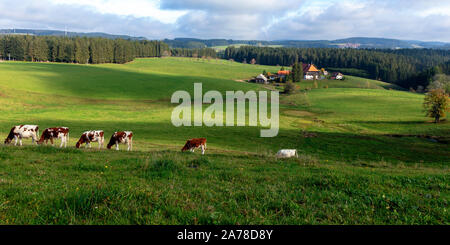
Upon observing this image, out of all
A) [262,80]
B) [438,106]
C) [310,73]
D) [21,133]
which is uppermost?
[310,73]

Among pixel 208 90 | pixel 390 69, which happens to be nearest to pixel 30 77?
pixel 208 90

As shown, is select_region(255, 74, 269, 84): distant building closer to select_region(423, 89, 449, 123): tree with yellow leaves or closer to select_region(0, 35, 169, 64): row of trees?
select_region(423, 89, 449, 123): tree with yellow leaves

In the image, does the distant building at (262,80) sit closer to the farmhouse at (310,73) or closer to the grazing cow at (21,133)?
the farmhouse at (310,73)

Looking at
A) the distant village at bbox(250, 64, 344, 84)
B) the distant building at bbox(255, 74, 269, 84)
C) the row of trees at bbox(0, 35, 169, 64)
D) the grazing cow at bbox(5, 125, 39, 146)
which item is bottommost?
the grazing cow at bbox(5, 125, 39, 146)

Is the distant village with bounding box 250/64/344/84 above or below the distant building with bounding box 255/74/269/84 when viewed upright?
above

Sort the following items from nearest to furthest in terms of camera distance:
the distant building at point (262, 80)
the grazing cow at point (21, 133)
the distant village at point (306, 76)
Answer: the grazing cow at point (21, 133) < the distant building at point (262, 80) < the distant village at point (306, 76)

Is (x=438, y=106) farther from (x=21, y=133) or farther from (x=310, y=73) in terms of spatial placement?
(x=310, y=73)

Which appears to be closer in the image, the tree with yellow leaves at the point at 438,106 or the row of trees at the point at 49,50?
the tree with yellow leaves at the point at 438,106

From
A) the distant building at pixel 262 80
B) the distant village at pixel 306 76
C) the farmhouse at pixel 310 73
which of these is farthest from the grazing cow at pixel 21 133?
the farmhouse at pixel 310 73

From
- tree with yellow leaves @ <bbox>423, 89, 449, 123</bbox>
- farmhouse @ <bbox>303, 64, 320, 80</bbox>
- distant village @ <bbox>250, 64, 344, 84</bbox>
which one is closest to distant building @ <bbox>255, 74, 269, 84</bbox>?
distant village @ <bbox>250, 64, 344, 84</bbox>

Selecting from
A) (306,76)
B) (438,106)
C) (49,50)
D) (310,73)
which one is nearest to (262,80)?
(306,76)

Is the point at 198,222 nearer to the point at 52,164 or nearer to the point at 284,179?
the point at 284,179

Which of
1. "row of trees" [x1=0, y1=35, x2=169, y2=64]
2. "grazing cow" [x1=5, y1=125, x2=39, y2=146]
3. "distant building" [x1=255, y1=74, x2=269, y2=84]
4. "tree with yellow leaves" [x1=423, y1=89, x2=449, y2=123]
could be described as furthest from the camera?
"row of trees" [x1=0, y1=35, x2=169, y2=64]

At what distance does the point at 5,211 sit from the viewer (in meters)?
5.50
